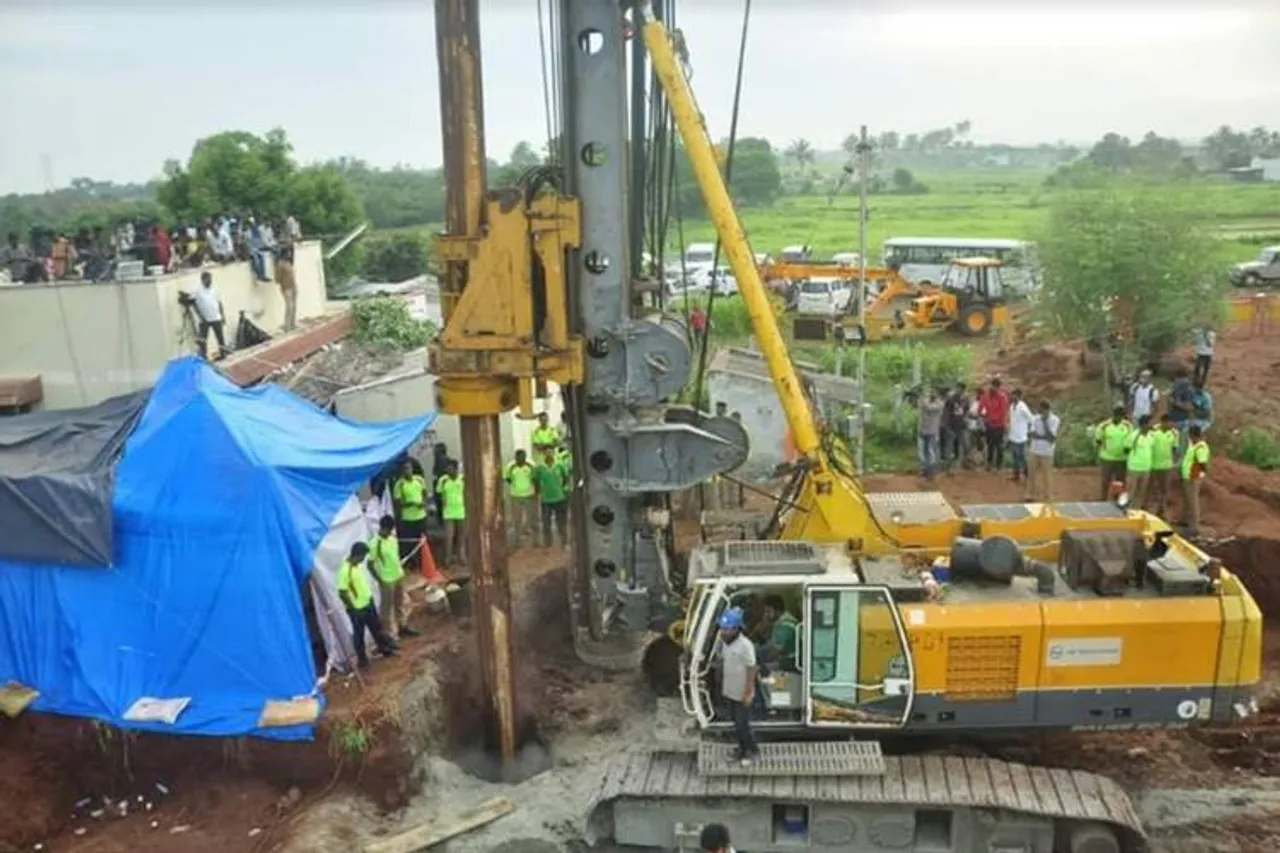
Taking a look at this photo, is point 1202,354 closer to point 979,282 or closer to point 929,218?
point 979,282

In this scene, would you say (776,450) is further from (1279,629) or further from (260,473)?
(260,473)

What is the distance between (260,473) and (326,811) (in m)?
3.17

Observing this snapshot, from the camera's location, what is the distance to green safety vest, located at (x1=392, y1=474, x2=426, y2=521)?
1434cm

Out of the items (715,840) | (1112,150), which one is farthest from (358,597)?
(1112,150)

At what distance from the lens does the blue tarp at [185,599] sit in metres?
11.0

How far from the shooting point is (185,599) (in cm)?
1112

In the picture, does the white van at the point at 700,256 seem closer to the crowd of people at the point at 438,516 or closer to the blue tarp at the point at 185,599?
the crowd of people at the point at 438,516

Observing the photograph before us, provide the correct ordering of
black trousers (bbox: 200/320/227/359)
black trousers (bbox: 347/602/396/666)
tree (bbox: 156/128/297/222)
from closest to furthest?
black trousers (bbox: 347/602/396/666) < black trousers (bbox: 200/320/227/359) < tree (bbox: 156/128/297/222)

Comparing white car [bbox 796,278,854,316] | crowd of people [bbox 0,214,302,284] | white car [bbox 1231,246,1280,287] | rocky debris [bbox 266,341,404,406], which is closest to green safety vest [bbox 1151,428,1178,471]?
rocky debris [bbox 266,341,404,406]

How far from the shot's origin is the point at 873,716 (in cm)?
948

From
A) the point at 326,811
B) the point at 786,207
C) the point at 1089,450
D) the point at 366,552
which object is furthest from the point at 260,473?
the point at 786,207

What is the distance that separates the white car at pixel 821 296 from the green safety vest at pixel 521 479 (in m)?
20.8

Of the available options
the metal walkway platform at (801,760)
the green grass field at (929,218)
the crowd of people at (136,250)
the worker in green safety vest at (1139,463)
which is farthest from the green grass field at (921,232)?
the crowd of people at (136,250)

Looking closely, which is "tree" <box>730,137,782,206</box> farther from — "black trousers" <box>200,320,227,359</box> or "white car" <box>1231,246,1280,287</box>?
"black trousers" <box>200,320,227,359</box>
